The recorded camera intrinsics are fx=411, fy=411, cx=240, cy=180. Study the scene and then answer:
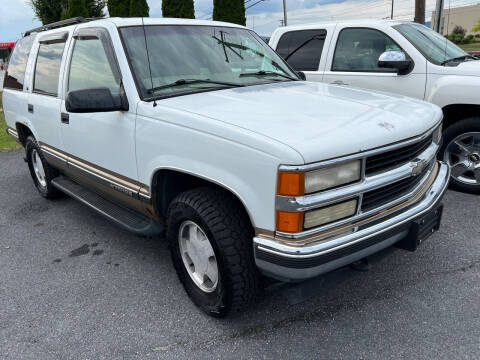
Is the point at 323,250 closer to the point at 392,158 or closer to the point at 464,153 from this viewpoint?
the point at 392,158

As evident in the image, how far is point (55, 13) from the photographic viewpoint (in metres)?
30.6

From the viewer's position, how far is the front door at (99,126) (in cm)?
298

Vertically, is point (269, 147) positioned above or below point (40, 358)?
above

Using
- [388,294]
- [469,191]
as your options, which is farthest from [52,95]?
[469,191]

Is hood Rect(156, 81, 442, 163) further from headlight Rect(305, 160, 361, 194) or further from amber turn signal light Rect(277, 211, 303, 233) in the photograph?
amber turn signal light Rect(277, 211, 303, 233)

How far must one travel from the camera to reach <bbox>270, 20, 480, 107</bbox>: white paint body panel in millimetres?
4430

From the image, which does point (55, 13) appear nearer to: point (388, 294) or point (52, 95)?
point (52, 95)

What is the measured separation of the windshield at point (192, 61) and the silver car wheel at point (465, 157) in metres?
2.28

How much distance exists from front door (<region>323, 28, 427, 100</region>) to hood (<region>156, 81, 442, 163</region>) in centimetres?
196

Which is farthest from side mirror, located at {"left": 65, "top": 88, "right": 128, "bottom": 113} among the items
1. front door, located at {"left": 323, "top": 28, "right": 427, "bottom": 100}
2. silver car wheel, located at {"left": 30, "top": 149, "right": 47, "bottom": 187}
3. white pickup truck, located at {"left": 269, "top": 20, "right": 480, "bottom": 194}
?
front door, located at {"left": 323, "top": 28, "right": 427, "bottom": 100}

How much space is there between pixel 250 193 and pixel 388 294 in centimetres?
146

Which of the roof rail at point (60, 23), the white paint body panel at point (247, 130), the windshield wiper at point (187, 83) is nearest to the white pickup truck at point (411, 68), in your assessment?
the white paint body panel at point (247, 130)

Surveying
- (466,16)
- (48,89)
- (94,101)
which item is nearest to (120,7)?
(48,89)

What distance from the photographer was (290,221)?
2.03m
